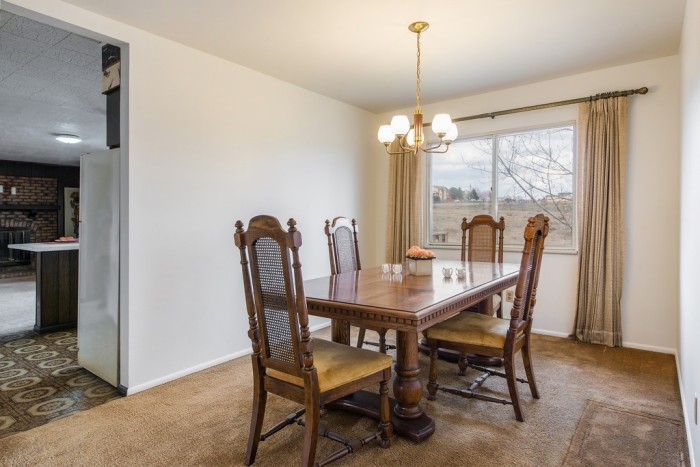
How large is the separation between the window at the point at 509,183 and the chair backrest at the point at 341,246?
1808 millimetres

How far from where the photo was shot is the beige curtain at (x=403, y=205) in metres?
4.84

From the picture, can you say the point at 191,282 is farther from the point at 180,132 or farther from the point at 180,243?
the point at 180,132

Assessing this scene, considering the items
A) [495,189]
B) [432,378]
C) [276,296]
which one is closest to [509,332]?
[432,378]

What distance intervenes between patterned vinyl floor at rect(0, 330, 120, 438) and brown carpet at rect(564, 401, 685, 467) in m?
2.82

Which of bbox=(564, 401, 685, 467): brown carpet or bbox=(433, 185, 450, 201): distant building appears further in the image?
bbox=(433, 185, 450, 201): distant building

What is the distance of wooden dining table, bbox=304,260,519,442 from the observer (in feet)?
5.91

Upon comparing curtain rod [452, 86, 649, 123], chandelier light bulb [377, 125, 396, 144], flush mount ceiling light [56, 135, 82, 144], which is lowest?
chandelier light bulb [377, 125, 396, 144]

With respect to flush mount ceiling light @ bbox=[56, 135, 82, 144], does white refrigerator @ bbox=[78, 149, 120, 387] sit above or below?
below

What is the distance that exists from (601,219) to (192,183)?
11.6 feet

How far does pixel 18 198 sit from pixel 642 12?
11.2 meters

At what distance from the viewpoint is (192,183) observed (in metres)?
3.15

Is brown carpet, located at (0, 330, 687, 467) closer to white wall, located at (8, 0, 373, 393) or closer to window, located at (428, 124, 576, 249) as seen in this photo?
white wall, located at (8, 0, 373, 393)

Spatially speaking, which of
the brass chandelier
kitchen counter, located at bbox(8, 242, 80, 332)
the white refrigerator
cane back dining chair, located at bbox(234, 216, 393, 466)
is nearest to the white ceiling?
the brass chandelier

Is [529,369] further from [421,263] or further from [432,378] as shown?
[421,263]
